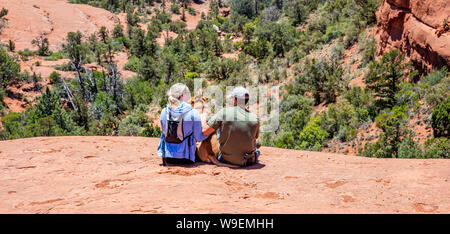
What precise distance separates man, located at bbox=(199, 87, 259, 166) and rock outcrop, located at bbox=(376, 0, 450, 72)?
8510mm

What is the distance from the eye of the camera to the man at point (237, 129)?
12.9 ft

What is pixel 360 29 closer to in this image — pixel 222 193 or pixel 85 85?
pixel 222 193

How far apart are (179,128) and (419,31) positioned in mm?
10309

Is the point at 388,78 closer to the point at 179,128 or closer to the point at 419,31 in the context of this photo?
the point at 419,31

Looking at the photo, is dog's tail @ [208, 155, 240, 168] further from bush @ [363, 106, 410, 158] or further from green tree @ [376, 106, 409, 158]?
green tree @ [376, 106, 409, 158]

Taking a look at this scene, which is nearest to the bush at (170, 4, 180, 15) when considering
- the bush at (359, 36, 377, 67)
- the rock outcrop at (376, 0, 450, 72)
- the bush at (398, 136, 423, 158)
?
the bush at (359, 36, 377, 67)

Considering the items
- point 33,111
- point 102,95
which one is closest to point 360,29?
point 102,95

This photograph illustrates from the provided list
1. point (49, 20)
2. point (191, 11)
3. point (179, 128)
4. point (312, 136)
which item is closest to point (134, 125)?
point (312, 136)

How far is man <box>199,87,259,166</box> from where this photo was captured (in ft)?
12.9

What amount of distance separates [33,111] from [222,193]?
1892cm

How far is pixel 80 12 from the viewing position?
35938 millimetres

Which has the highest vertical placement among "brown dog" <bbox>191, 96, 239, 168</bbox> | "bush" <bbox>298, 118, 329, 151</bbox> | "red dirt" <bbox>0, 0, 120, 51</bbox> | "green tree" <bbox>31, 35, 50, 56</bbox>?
"red dirt" <bbox>0, 0, 120, 51</bbox>

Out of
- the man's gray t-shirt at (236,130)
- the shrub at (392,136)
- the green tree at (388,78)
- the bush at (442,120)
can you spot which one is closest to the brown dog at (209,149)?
the man's gray t-shirt at (236,130)

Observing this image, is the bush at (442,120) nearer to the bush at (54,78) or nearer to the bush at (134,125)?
the bush at (134,125)
